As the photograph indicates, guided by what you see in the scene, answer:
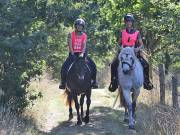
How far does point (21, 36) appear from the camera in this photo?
11.5 m

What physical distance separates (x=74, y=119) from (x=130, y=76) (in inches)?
111

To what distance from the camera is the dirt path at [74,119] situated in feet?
40.6

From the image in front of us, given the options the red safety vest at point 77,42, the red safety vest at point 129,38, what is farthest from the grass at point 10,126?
the red safety vest at point 129,38

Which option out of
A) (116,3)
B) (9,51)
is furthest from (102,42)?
(9,51)

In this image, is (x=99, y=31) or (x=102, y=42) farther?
(x=102, y=42)

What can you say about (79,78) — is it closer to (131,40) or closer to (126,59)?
(126,59)

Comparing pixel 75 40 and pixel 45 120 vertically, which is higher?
pixel 75 40

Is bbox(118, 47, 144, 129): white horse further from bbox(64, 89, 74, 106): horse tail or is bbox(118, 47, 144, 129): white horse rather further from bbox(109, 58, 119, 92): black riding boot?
bbox(64, 89, 74, 106): horse tail

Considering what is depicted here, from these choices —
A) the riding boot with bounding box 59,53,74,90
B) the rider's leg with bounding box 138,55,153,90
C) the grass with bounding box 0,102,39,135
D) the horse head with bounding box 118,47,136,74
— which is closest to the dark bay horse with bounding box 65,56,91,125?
the riding boot with bounding box 59,53,74,90

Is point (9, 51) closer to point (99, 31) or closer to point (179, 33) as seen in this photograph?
point (179, 33)

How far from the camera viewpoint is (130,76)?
1244cm

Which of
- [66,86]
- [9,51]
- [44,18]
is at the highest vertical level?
[44,18]

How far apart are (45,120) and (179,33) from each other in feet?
16.2

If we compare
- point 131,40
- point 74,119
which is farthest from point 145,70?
point 74,119
